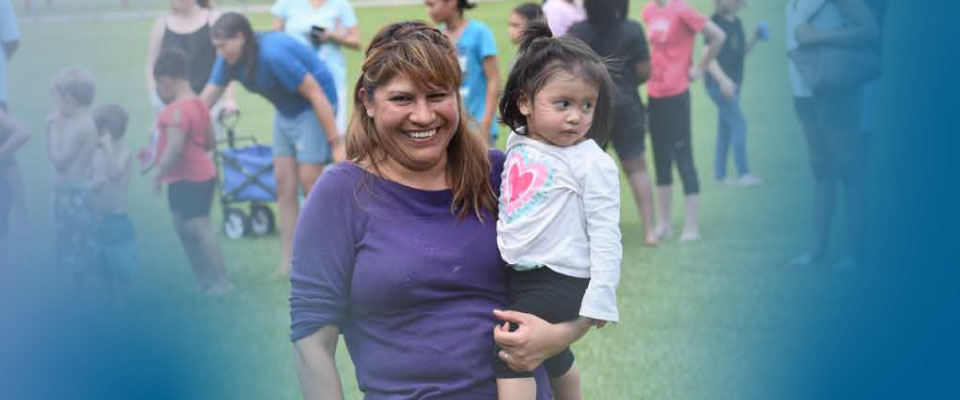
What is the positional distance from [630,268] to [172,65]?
2.41 meters

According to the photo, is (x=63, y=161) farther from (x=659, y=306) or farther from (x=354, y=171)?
(x=354, y=171)

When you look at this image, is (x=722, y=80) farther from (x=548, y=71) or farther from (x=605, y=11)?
(x=548, y=71)

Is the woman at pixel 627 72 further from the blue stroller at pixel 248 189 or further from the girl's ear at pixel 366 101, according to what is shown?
A: the girl's ear at pixel 366 101

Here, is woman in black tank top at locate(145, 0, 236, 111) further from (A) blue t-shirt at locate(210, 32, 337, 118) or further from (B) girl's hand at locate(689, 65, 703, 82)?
(B) girl's hand at locate(689, 65, 703, 82)

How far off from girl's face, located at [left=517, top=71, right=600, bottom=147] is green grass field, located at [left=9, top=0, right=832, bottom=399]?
2.34 meters

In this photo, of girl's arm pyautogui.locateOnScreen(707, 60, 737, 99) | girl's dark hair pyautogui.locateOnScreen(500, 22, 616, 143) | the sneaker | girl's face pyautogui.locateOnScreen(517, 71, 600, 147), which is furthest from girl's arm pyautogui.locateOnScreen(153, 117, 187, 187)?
girl's face pyautogui.locateOnScreen(517, 71, 600, 147)

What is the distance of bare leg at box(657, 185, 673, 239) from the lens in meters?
7.18

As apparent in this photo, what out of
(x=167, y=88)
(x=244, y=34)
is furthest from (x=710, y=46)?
(x=167, y=88)

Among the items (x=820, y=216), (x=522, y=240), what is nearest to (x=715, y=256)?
(x=820, y=216)

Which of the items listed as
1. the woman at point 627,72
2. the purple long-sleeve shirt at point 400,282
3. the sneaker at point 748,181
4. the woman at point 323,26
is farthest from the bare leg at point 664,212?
the purple long-sleeve shirt at point 400,282

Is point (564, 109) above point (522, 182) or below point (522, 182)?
above

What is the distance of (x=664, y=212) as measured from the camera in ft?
23.7

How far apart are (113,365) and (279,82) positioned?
1471 mm

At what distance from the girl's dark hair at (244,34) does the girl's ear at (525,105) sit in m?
3.51
